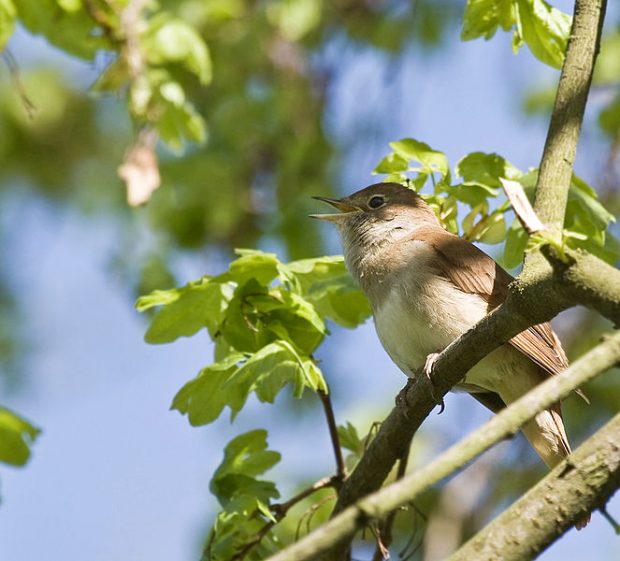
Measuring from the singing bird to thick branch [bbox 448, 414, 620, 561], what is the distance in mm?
1565

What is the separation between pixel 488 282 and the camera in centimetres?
442

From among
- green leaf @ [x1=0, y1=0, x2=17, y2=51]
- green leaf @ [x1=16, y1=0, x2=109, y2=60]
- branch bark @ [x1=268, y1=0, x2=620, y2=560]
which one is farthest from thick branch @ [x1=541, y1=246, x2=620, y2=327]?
green leaf @ [x1=16, y1=0, x2=109, y2=60]

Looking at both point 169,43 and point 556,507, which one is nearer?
point 556,507

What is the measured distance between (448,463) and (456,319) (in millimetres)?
2097

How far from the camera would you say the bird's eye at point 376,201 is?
17.4 feet

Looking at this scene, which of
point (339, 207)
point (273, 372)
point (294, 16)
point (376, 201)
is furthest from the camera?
point (294, 16)

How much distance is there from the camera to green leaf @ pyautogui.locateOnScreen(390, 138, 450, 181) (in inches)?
156

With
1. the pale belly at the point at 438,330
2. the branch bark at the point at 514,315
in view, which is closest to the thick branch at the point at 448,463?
the branch bark at the point at 514,315

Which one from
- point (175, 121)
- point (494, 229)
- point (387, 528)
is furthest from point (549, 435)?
point (175, 121)

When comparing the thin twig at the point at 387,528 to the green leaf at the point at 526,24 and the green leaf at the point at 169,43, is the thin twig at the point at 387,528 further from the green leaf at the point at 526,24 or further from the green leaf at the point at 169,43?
the green leaf at the point at 169,43

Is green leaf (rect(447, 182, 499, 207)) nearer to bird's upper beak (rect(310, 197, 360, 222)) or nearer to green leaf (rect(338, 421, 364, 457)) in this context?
green leaf (rect(338, 421, 364, 457))

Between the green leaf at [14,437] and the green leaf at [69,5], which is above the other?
the green leaf at [69,5]

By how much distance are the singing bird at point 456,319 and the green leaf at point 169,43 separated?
1.60 m

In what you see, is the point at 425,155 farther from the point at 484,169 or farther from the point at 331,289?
the point at 331,289
